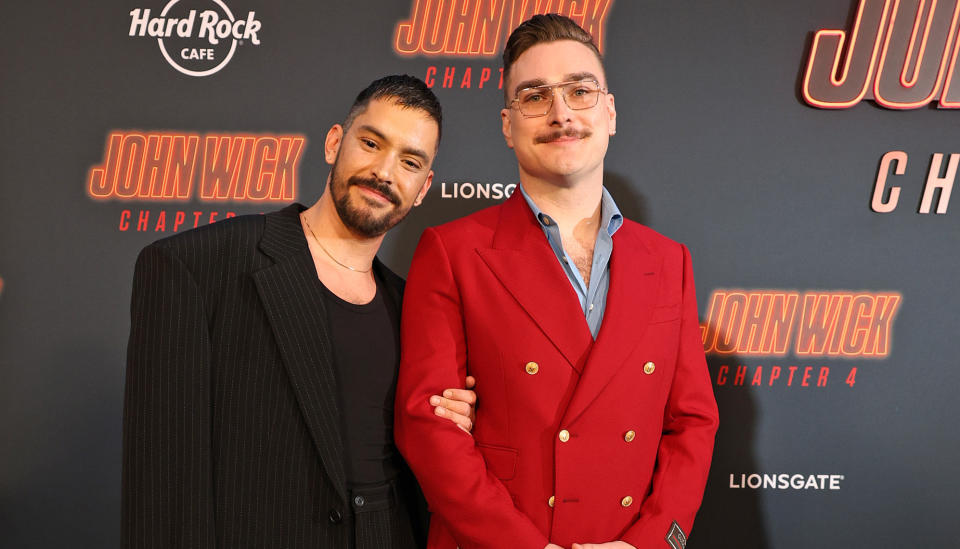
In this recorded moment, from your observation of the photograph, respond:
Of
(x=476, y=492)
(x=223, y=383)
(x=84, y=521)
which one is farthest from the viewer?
(x=84, y=521)

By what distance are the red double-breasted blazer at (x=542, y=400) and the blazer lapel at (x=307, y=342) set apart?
0.55 ft

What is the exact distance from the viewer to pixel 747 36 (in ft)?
9.27

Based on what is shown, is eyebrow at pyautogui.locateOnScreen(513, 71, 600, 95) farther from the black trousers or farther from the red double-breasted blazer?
the black trousers

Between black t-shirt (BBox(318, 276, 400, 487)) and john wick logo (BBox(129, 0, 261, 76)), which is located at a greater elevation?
john wick logo (BBox(129, 0, 261, 76))

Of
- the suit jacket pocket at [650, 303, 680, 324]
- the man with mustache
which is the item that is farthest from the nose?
the suit jacket pocket at [650, 303, 680, 324]

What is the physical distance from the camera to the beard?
192 centimetres

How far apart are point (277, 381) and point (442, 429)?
0.42m

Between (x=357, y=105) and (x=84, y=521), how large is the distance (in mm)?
1957

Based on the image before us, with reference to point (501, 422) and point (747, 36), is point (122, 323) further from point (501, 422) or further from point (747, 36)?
point (747, 36)

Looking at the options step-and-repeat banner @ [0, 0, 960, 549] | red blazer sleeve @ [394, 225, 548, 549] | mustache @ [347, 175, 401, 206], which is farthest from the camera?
step-and-repeat banner @ [0, 0, 960, 549]

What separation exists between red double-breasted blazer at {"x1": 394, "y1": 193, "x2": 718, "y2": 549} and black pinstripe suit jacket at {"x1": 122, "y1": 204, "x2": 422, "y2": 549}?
0.74ft

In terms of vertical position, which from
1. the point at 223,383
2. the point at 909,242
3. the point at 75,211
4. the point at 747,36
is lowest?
the point at 223,383

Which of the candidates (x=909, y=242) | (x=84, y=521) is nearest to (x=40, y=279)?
(x=84, y=521)

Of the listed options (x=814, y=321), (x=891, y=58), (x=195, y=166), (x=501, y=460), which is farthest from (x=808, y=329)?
(x=195, y=166)
